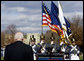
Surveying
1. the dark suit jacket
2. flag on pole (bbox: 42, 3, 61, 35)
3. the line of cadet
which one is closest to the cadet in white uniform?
the line of cadet

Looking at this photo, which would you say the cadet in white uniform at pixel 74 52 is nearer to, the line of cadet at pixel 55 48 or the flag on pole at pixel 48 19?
the line of cadet at pixel 55 48

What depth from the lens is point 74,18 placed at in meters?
57.8

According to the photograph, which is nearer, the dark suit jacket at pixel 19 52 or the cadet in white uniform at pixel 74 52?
the dark suit jacket at pixel 19 52

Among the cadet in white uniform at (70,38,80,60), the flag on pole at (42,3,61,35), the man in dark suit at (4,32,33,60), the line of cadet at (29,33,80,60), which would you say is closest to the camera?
the man in dark suit at (4,32,33,60)

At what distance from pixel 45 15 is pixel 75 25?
32.7 meters

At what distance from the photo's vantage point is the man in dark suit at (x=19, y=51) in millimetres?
7379

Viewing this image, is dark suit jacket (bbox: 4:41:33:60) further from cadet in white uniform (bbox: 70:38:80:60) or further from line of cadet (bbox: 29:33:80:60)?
cadet in white uniform (bbox: 70:38:80:60)

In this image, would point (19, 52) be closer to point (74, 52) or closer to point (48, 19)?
point (74, 52)

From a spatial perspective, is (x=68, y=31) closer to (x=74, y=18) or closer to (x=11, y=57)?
(x=11, y=57)

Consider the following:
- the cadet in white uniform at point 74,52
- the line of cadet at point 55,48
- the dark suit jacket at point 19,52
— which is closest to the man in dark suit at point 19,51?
the dark suit jacket at point 19,52

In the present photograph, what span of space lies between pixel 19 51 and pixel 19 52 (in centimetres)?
2

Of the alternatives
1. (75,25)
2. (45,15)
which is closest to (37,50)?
(45,15)

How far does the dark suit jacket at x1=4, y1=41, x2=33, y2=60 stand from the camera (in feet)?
24.2

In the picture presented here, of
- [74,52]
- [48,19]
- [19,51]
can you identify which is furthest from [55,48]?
[19,51]
